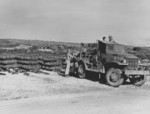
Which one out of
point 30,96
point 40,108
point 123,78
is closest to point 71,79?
point 123,78

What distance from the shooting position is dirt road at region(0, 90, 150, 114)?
396 inches

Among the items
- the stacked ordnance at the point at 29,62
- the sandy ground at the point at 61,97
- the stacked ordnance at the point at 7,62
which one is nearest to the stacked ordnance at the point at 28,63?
the stacked ordnance at the point at 29,62

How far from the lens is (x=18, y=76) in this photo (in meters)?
17.6

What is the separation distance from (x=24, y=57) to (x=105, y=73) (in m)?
5.95

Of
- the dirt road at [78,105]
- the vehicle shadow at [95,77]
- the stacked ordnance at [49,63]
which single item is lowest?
the dirt road at [78,105]

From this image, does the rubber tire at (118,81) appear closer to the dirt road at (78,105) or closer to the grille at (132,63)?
the grille at (132,63)

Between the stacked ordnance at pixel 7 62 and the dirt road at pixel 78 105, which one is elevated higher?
the stacked ordnance at pixel 7 62

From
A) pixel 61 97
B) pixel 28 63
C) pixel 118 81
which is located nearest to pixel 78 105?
pixel 61 97

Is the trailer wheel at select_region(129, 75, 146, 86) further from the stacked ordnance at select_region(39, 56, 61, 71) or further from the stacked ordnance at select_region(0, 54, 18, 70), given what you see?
the stacked ordnance at select_region(0, 54, 18, 70)

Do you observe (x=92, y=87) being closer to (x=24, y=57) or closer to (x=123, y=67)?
(x=123, y=67)

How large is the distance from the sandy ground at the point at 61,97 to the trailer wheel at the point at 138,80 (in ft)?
1.79

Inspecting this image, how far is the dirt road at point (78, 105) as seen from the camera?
10.1 metres

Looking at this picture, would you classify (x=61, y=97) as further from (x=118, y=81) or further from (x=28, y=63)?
(x=28, y=63)

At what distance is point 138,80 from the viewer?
18.7m
